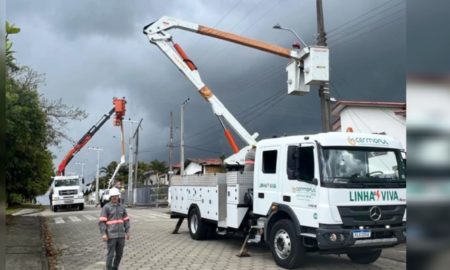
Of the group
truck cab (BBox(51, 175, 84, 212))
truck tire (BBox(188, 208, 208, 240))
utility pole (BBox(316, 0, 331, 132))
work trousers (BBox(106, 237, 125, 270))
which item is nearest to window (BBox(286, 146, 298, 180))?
work trousers (BBox(106, 237, 125, 270))

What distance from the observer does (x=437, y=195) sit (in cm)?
125

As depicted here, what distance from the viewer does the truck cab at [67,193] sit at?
1387 inches

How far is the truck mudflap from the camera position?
8.83 meters

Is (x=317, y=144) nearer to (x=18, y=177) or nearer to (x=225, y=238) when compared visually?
(x=225, y=238)

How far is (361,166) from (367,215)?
98 cm

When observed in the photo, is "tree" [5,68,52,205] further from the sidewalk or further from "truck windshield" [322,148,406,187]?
"truck windshield" [322,148,406,187]

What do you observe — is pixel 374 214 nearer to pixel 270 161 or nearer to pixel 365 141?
pixel 365 141

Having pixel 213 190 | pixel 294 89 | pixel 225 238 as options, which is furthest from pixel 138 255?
pixel 294 89

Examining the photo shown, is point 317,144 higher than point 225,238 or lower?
higher

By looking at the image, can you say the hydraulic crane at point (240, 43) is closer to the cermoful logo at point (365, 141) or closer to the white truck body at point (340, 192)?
the white truck body at point (340, 192)

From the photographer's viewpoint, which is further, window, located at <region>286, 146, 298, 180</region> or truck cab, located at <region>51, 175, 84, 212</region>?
truck cab, located at <region>51, 175, 84, 212</region>

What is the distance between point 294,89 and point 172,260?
727cm

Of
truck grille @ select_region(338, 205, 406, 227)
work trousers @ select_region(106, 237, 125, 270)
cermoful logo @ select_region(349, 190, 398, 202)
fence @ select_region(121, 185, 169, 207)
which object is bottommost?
fence @ select_region(121, 185, 169, 207)

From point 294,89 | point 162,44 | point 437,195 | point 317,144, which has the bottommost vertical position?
point 437,195
